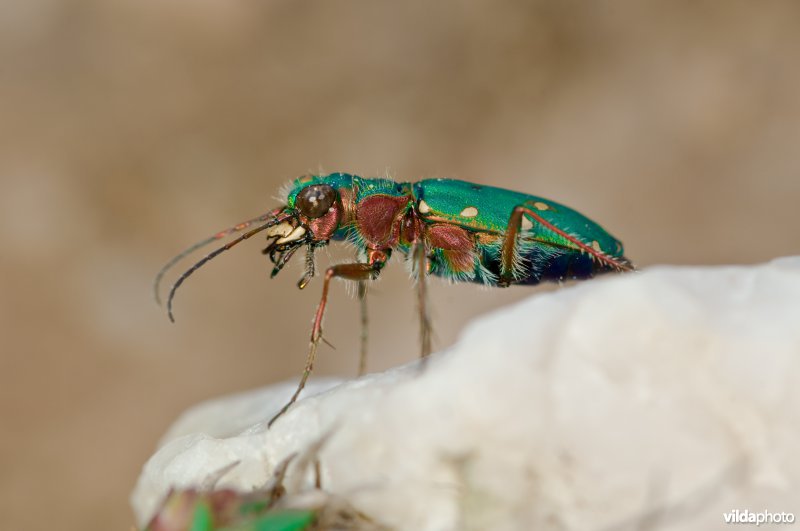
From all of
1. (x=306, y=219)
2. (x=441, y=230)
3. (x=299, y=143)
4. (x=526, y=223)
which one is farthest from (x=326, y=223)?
(x=299, y=143)

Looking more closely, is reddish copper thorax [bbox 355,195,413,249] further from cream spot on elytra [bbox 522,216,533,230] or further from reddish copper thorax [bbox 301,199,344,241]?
cream spot on elytra [bbox 522,216,533,230]

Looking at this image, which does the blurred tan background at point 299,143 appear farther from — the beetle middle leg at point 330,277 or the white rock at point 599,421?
the white rock at point 599,421

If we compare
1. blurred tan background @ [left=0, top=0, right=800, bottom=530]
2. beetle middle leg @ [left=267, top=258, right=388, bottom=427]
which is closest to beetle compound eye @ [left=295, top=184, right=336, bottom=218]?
beetle middle leg @ [left=267, top=258, right=388, bottom=427]

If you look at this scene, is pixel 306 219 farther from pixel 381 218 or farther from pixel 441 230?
pixel 441 230

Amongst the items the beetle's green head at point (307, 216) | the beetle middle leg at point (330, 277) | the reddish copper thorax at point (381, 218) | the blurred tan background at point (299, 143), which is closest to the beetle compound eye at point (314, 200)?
the beetle's green head at point (307, 216)

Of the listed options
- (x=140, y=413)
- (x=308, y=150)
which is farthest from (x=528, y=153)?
(x=140, y=413)

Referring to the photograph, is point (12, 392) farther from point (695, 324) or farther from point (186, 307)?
point (695, 324)
